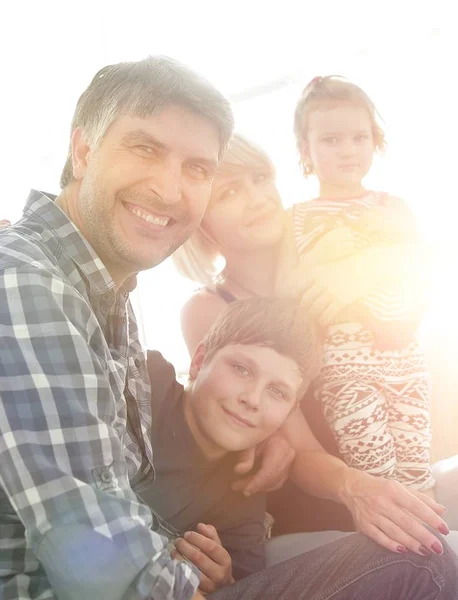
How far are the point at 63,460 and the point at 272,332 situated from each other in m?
0.53

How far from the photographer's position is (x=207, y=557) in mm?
898

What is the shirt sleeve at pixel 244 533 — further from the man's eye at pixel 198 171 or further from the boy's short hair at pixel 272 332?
the man's eye at pixel 198 171

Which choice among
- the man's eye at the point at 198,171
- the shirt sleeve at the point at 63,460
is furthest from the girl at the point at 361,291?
the shirt sleeve at the point at 63,460

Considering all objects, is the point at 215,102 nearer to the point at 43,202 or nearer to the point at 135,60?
the point at 135,60

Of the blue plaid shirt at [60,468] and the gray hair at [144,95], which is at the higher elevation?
the gray hair at [144,95]

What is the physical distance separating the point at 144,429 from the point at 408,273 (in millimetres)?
593

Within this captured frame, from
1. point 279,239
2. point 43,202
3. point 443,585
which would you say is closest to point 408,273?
point 279,239

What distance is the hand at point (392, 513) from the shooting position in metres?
0.87

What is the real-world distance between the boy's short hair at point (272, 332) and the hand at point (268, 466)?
121 millimetres

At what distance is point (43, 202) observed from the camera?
79 centimetres

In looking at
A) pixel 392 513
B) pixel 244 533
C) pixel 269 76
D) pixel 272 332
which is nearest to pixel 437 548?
pixel 392 513

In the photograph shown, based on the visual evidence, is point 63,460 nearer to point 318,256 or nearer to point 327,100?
point 318,256

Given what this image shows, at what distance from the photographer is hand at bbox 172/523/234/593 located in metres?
0.89

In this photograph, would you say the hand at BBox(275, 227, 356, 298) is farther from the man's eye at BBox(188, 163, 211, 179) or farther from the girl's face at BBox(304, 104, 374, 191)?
the man's eye at BBox(188, 163, 211, 179)
